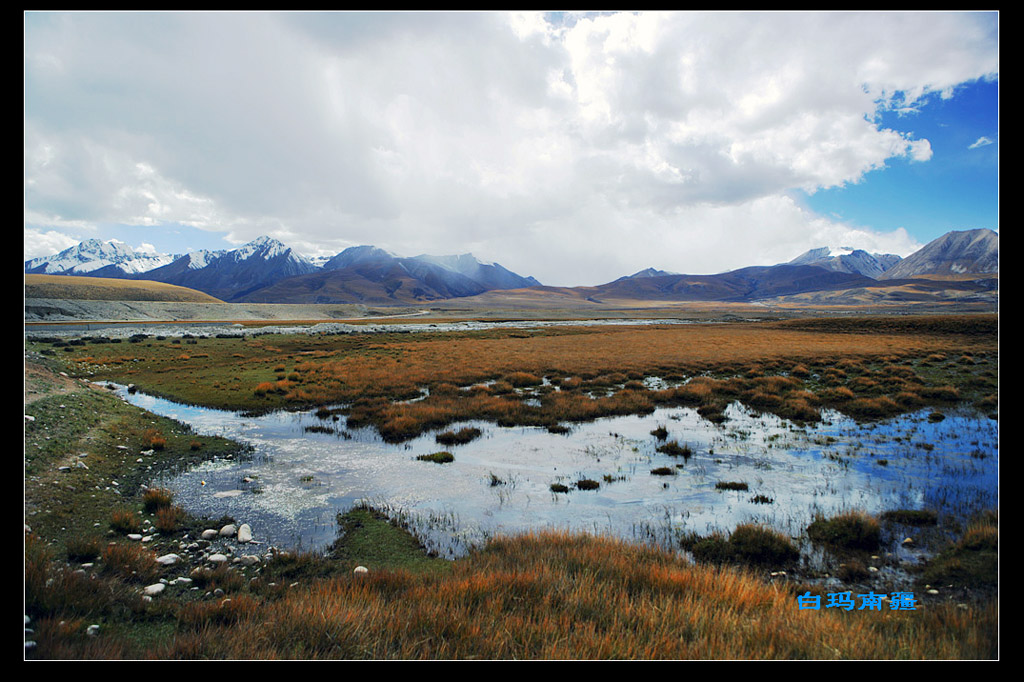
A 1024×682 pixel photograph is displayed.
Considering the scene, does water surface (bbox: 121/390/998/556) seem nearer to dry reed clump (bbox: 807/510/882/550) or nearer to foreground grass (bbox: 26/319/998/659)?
dry reed clump (bbox: 807/510/882/550)

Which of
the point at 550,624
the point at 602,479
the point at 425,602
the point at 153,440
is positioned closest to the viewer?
the point at 550,624

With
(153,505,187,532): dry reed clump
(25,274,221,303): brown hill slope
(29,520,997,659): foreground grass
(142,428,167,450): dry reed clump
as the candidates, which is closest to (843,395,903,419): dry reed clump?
(29,520,997,659): foreground grass

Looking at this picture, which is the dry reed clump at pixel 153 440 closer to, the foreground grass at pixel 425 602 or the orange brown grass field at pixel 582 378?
the foreground grass at pixel 425 602

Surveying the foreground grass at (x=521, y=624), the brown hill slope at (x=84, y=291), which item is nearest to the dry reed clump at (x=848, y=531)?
the foreground grass at (x=521, y=624)

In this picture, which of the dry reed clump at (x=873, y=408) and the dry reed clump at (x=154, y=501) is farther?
the dry reed clump at (x=873, y=408)

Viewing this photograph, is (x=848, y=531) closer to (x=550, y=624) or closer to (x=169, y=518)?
(x=550, y=624)

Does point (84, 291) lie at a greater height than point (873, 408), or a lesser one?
greater

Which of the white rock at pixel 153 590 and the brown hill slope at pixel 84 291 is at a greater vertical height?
the brown hill slope at pixel 84 291

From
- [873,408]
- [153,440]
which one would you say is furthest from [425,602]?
[873,408]

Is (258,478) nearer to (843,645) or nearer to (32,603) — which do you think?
(32,603)

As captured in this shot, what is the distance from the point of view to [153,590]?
5219 mm

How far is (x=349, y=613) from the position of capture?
12.5 feet

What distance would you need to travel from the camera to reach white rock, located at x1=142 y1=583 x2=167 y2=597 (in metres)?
5.15

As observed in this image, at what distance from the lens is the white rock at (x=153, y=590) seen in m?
5.15
